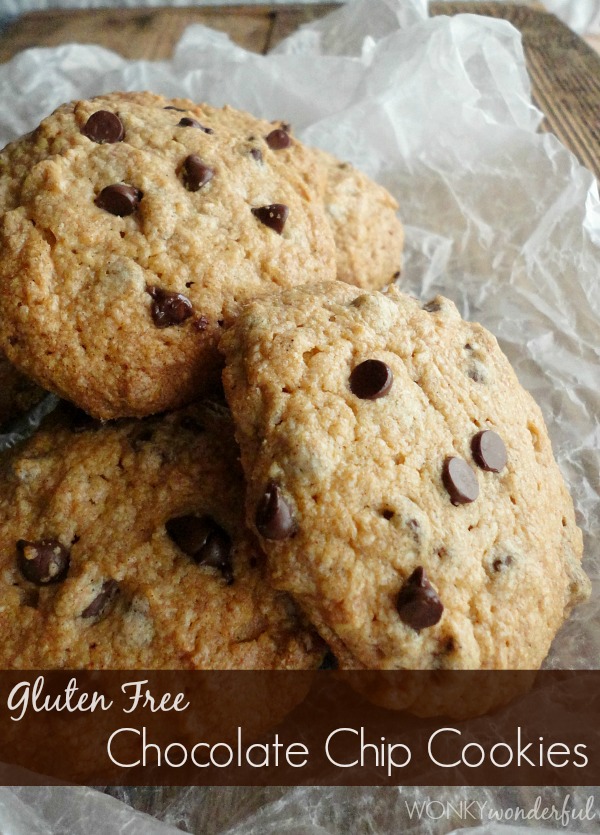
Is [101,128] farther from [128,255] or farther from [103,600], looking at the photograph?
[103,600]

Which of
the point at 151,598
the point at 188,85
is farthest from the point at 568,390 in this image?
the point at 188,85

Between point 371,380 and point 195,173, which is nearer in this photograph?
point 371,380

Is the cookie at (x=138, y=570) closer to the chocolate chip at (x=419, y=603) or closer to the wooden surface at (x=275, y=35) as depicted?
the chocolate chip at (x=419, y=603)

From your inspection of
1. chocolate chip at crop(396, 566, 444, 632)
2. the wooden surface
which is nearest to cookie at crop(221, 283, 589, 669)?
chocolate chip at crop(396, 566, 444, 632)

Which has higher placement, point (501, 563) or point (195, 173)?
point (195, 173)

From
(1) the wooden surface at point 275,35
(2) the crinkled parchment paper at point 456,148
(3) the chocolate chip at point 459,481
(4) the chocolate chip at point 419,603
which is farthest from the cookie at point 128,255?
(1) the wooden surface at point 275,35

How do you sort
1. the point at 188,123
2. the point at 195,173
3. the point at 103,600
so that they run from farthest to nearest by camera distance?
the point at 188,123, the point at 195,173, the point at 103,600

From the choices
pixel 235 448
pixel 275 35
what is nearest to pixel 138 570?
pixel 235 448

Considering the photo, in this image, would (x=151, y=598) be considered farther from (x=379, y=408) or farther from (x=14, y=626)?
(x=379, y=408)

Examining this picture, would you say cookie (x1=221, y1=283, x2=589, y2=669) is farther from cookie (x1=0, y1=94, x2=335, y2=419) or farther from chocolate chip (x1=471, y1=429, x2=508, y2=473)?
cookie (x1=0, y1=94, x2=335, y2=419)
